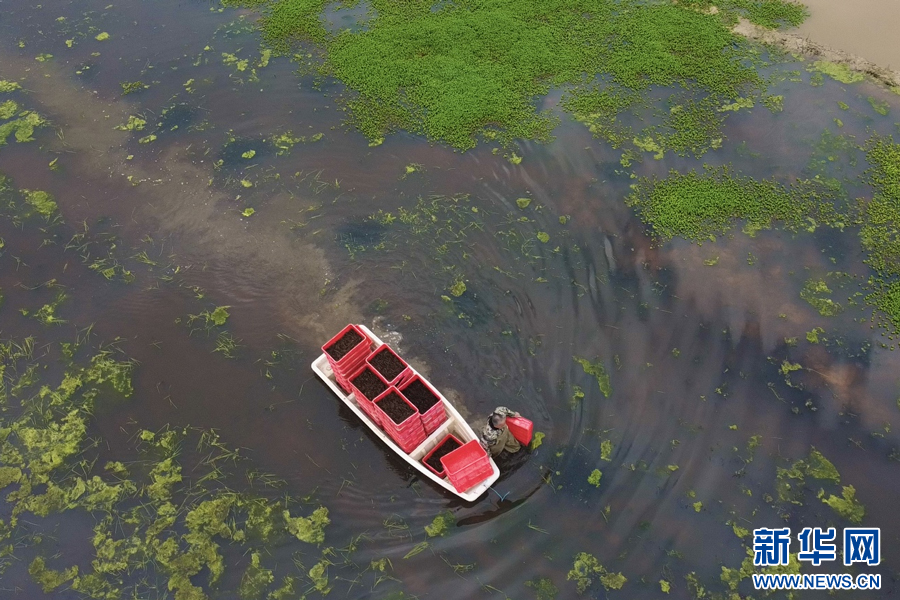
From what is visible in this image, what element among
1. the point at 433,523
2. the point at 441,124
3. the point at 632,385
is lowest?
the point at 433,523

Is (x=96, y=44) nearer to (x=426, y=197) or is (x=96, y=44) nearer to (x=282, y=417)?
(x=426, y=197)

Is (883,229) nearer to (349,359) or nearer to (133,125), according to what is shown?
(349,359)

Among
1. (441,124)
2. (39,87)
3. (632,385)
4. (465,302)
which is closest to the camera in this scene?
(632,385)

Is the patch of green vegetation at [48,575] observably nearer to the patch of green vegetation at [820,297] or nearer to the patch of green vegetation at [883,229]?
the patch of green vegetation at [820,297]

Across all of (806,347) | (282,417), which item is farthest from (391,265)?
(806,347)

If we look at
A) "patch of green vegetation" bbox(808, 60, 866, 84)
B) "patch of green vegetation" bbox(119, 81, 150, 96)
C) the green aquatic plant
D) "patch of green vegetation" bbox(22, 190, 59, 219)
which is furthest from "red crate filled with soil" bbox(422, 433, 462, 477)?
"patch of green vegetation" bbox(808, 60, 866, 84)

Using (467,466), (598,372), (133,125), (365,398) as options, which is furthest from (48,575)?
(133,125)
